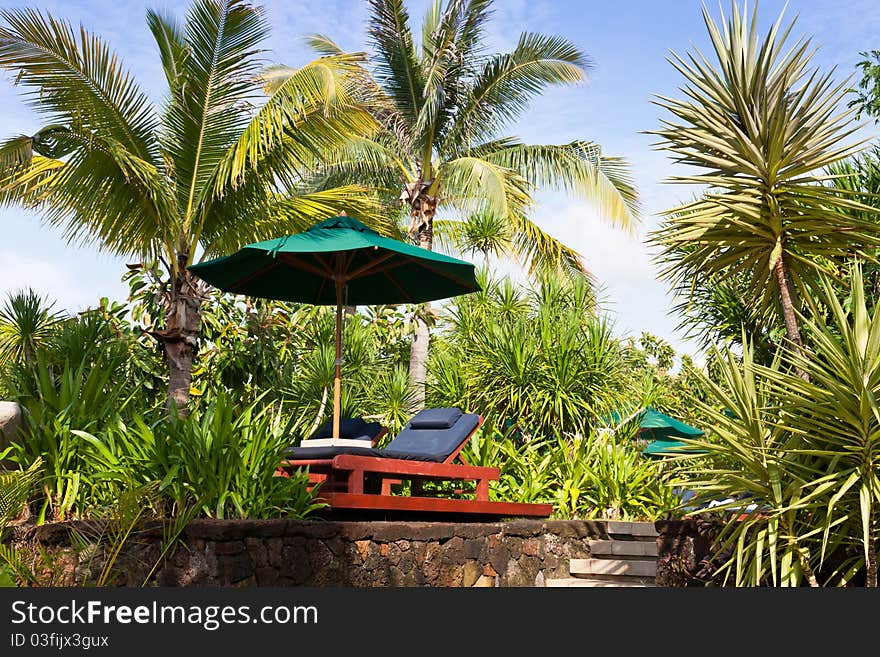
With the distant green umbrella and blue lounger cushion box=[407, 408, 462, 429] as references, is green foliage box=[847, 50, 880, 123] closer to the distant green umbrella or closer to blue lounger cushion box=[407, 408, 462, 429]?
the distant green umbrella

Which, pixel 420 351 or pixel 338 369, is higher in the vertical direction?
pixel 420 351

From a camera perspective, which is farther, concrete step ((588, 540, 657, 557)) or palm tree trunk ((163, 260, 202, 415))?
palm tree trunk ((163, 260, 202, 415))

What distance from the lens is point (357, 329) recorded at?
13.6 m

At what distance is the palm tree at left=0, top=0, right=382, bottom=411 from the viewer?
9.23 meters

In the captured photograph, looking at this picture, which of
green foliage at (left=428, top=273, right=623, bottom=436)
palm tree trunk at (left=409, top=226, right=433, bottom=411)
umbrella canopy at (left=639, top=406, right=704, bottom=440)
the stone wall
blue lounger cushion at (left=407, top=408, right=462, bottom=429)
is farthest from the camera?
palm tree trunk at (left=409, top=226, right=433, bottom=411)

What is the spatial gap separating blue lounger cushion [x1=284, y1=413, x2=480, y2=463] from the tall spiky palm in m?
2.58

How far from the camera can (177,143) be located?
10133 millimetres

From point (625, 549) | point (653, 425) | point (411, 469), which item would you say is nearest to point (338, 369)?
point (411, 469)

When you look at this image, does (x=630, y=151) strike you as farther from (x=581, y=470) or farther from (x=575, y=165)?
(x=581, y=470)

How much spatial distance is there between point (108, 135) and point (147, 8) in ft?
5.43

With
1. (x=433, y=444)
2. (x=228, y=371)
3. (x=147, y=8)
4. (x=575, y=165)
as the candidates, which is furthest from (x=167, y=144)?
(x=575, y=165)

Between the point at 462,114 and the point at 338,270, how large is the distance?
769cm

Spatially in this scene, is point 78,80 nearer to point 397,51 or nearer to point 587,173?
point 397,51

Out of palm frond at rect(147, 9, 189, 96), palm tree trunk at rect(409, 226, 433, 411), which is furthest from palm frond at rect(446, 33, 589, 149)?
palm frond at rect(147, 9, 189, 96)
